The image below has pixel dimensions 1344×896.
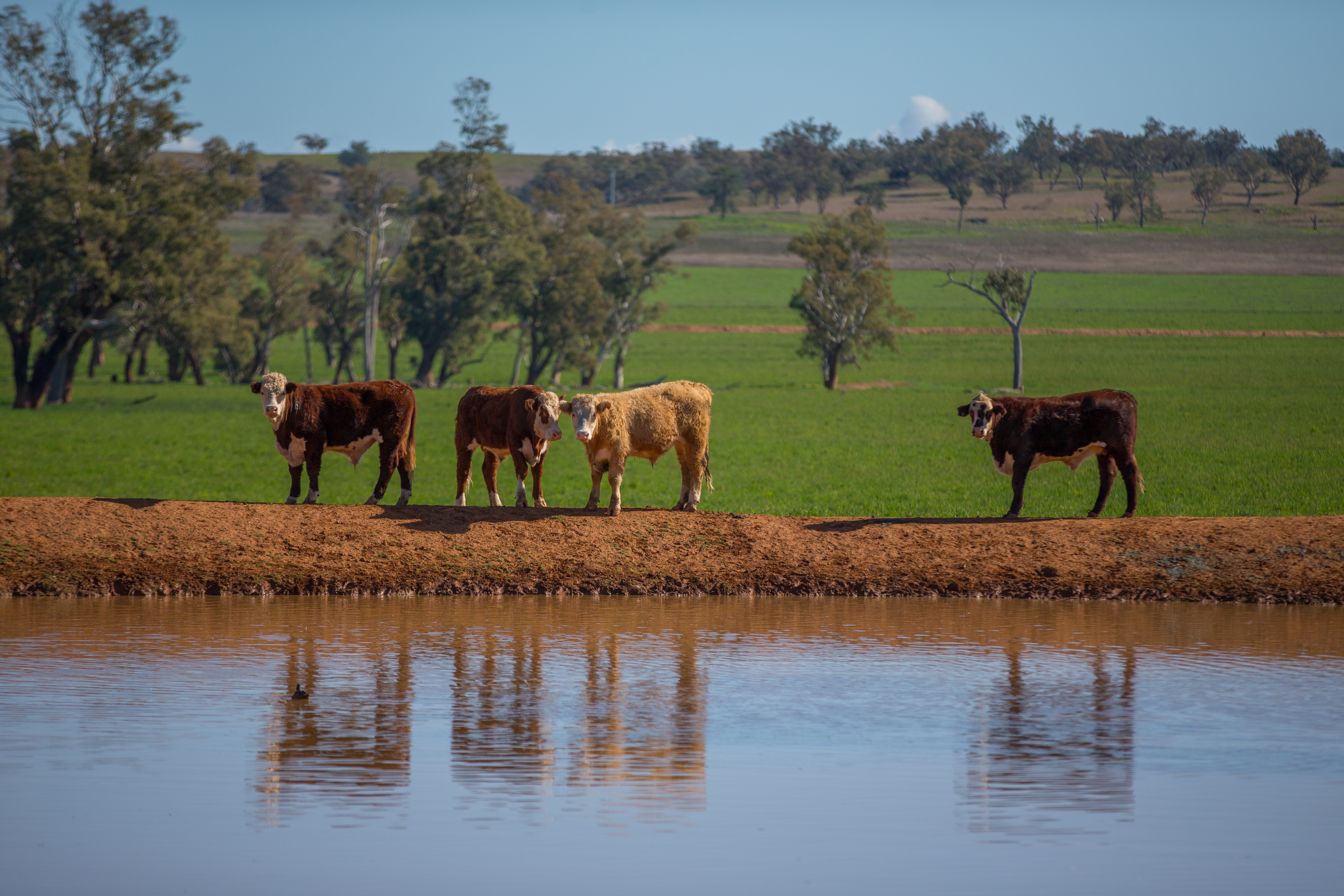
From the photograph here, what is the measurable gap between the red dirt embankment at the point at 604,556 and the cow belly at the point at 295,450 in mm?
897

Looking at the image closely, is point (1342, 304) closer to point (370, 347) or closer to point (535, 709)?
point (370, 347)

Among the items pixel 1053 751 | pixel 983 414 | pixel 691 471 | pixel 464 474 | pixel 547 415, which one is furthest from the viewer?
pixel 464 474

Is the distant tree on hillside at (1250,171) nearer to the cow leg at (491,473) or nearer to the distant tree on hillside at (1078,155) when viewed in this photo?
the distant tree on hillside at (1078,155)

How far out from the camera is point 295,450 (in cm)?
1723

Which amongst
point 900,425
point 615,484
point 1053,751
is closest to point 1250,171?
point 900,425

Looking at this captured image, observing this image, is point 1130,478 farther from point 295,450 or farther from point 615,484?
point 295,450

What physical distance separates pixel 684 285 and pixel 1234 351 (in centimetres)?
6594

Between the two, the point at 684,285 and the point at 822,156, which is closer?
the point at 684,285

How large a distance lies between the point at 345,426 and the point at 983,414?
27.2 ft

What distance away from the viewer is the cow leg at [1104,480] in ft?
58.3

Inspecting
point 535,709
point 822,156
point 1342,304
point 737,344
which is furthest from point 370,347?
point 822,156

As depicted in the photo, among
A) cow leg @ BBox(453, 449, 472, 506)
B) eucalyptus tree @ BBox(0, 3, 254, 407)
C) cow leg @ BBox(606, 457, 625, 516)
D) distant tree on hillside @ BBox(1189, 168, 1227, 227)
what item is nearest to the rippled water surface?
cow leg @ BBox(606, 457, 625, 516)

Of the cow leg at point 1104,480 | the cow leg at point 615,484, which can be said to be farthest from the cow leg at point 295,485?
the cow leg at point 1104,480

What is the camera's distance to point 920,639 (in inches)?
520
